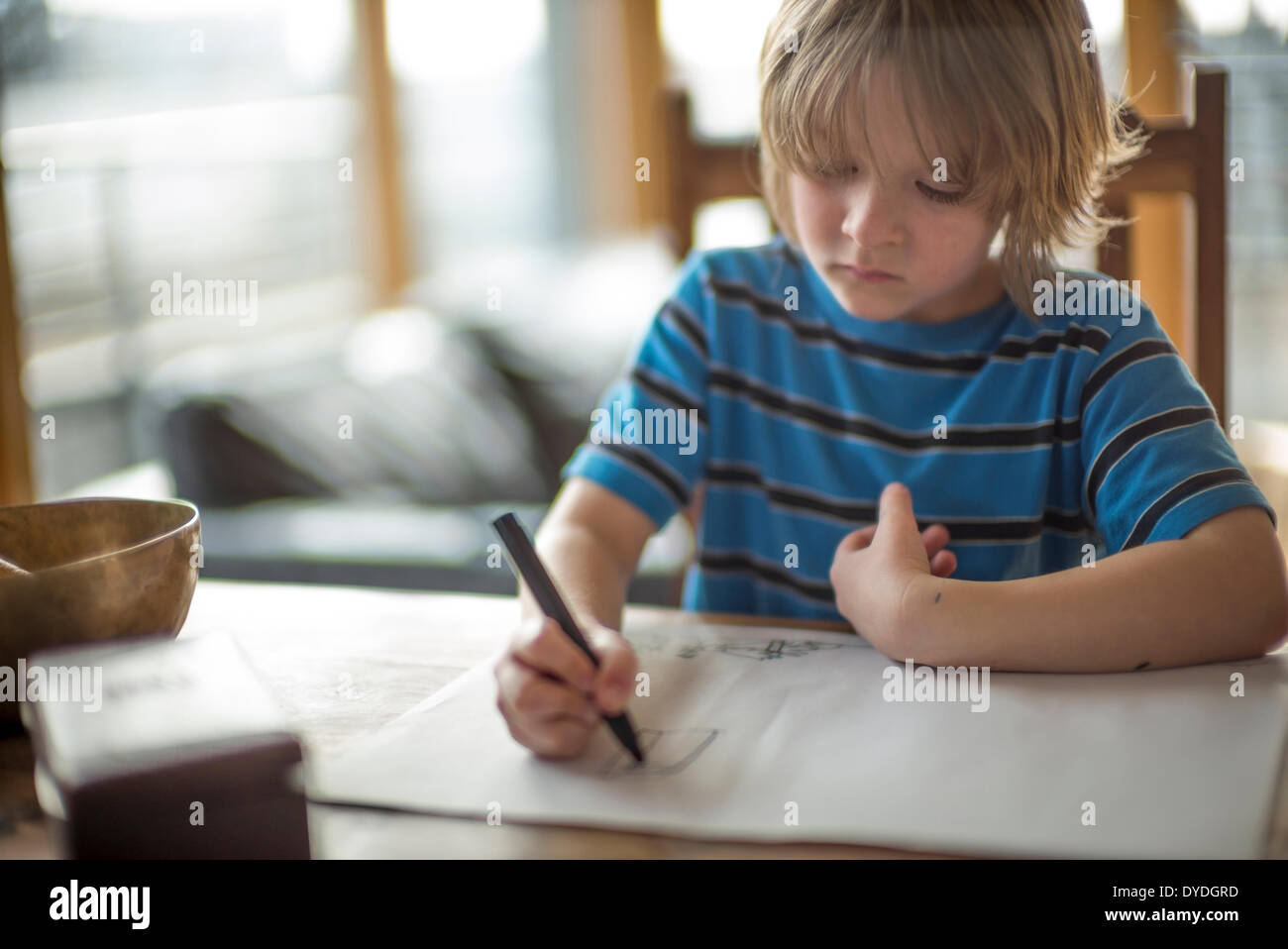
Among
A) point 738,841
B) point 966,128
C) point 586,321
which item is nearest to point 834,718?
point 738,841

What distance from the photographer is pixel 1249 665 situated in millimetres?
599

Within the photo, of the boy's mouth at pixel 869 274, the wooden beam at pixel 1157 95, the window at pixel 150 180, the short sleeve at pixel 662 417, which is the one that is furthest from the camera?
the window at pixel 150 180

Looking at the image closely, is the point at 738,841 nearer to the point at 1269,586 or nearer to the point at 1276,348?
the point at 1269,586

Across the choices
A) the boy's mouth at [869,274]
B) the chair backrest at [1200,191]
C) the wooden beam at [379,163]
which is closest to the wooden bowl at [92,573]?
the boy's mouth at [869,274]

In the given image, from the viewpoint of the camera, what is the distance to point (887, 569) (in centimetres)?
64

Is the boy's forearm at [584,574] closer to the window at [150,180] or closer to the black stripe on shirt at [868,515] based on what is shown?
the black stripe on shirt at [868,515]

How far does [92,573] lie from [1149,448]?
1.90ft

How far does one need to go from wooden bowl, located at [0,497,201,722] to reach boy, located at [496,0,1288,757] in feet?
0.58

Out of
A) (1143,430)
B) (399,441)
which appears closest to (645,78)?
(399,441)

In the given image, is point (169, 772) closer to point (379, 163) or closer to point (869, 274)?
point (869, 274)

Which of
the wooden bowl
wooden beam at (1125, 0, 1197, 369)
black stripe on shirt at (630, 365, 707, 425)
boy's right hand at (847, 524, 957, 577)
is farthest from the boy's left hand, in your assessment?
wooden beam at (1125, 0, 1197, 369)

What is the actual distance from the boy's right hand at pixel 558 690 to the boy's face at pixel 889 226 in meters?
0.32

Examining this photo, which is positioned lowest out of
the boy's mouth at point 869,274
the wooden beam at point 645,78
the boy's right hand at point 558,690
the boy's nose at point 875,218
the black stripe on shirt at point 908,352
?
the boy's right hand at point 558,690

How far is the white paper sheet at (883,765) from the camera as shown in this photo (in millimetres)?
438
